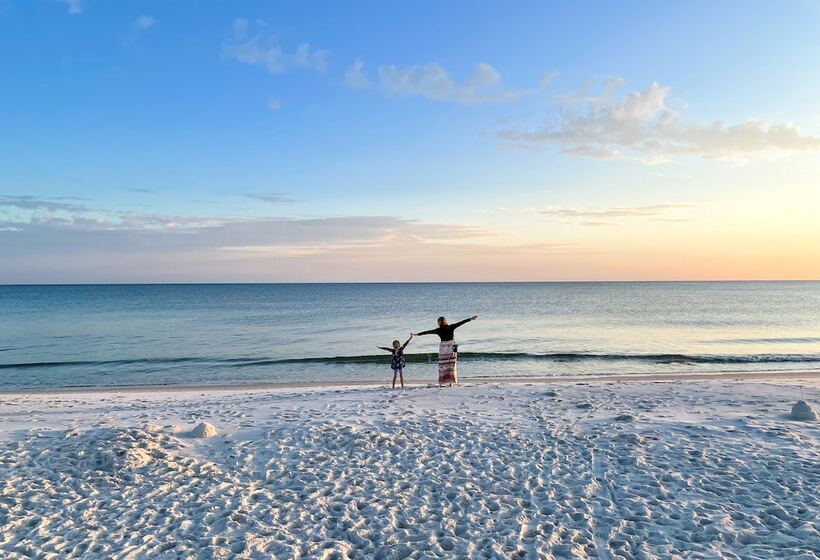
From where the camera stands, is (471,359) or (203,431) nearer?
(203,431)

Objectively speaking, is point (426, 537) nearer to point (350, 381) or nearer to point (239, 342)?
point (350, 381)

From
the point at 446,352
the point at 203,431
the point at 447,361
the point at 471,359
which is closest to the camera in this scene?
the point at 203,431

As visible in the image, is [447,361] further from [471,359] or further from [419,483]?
[471,359]

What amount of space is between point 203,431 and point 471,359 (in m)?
19.5

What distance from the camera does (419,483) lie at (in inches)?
313

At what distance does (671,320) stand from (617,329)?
42.1 ft

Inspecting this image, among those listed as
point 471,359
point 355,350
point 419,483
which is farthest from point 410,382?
point 419,483

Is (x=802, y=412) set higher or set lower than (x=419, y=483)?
higher

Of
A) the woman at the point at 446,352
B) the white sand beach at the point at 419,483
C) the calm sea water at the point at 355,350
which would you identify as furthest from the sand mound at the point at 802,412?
the calm sea water at the point at 355,350

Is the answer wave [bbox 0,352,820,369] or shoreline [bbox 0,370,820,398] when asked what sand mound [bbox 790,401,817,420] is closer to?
shoreline [bbox 0,370,820,398]

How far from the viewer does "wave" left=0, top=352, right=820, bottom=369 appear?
90.6 ft

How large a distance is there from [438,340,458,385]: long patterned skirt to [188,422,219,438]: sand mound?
262 inches

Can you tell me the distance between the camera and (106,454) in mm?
8641

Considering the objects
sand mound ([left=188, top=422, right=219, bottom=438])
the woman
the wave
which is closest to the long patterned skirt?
the woman
